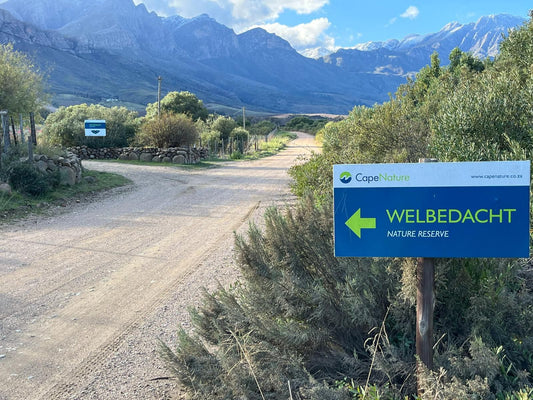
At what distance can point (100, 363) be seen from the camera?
3.94 m

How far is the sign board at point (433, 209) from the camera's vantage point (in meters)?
2.50

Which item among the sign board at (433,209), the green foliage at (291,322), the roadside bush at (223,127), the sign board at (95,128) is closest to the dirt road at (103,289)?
the green foliage at (291,322)

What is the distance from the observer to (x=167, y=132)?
88.1 feet

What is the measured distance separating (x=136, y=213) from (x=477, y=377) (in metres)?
9.67

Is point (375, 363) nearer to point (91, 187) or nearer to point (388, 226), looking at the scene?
point (388, 226)

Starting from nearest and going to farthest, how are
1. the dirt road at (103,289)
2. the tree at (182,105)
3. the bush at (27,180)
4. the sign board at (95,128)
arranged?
the dirt road at (103,289) < the bush at (27,180) < the sign board at (95,128) < the tree at (182,105)

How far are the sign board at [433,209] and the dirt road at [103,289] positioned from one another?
6.24 feet

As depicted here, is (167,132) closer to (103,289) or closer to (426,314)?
(103,289)

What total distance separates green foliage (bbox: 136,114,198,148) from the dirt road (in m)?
15.0

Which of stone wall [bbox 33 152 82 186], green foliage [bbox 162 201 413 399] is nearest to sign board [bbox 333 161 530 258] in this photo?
green foliage [bbox 162 201 413 399]

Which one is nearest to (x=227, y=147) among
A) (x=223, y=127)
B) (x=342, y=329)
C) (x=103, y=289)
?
(x=223, y=127)

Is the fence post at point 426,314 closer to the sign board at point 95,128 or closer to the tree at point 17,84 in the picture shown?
the tree at point 17,84

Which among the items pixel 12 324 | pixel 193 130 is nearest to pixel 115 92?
pixel 193 130

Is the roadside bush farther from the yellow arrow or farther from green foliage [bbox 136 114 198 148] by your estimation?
the yellow arrow
